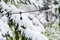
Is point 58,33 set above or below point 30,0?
below

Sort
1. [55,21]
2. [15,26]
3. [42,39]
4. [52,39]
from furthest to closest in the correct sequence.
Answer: [55,21]
[52,39]
[15,26]
[42,39]

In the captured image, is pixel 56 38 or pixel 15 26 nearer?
pixel 15 26

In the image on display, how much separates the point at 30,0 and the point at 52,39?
1.71 metres

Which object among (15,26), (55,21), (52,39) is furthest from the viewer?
(55,21)

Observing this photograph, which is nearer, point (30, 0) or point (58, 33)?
point (30, 0)

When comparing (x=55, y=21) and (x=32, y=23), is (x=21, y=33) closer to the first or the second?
(x=32, y=23)

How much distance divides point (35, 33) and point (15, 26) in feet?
0.39

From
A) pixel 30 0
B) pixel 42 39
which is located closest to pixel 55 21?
pixel 30 0

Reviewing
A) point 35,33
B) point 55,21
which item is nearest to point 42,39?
point 35,33

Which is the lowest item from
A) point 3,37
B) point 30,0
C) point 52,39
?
point 52,39

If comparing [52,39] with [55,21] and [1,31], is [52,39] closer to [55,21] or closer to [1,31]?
[55,21]

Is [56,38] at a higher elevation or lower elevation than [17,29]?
lower

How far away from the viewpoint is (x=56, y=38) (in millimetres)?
2572

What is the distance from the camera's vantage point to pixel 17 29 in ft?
2.75
